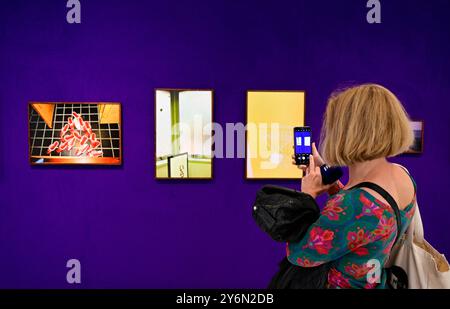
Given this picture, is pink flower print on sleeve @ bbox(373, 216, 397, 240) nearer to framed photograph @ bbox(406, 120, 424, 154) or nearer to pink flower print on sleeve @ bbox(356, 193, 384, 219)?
pink flower print on sleeve @ bbox(356, 193, 384, 219)

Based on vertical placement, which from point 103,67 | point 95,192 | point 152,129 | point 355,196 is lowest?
point 95,192

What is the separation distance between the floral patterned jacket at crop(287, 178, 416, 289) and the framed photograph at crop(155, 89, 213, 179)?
1243 millimetres

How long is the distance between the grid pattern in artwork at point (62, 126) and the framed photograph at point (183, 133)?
0.29 m

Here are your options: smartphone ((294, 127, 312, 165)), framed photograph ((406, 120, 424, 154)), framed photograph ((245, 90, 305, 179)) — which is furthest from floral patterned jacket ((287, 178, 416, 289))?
framed photograph ((406, 120, 424, 154))

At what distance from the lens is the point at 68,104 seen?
199 cm

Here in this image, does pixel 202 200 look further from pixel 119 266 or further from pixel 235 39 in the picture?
pixel 235 39

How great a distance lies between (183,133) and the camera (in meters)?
2.01

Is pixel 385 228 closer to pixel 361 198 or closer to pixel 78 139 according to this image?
pixel 361 198

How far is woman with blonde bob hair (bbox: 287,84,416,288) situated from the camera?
0.79 metres

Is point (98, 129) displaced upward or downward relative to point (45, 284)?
upward

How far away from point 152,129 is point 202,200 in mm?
588

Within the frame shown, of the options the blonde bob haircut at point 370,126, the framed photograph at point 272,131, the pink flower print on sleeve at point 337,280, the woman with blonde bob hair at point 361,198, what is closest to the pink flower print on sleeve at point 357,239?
the woman with blonde bob hair at point 361,198

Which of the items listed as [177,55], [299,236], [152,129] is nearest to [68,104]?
[152,129]

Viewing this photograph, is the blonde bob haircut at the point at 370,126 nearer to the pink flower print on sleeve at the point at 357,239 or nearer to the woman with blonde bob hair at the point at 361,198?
the woman with blonde bob hair at the point at 361,198
